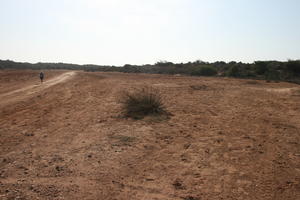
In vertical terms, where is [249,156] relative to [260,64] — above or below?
below

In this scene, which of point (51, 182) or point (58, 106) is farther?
point (58, 106)

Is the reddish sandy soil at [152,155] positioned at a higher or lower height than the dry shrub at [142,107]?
lower

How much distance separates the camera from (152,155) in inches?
264

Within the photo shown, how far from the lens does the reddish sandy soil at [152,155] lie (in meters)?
4.95

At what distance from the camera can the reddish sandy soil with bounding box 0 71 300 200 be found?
16.2 ft

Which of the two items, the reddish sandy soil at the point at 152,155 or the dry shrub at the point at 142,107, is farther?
the dry shrub at the point at 142,107

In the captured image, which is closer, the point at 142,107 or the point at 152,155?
the point at 152,155

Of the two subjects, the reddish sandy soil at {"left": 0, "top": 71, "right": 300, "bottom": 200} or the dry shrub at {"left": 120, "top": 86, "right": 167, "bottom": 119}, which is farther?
the dry shrub at {"left": 120, "top": 86, "right": 167, "bottom": 119}

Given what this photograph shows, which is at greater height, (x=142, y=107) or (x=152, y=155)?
(x=142, y=107)

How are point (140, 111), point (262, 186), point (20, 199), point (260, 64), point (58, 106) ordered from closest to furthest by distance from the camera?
1. point (20, 199)
2. point (262, 186)
3. point (140, 111)
4. point (58, 106)
5. point (260, 64)

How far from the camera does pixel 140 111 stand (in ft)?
35.8

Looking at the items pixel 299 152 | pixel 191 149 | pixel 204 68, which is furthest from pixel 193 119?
pixel 204 68

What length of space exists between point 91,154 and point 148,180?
1.79 metres

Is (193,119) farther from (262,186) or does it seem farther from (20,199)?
(20,199)
